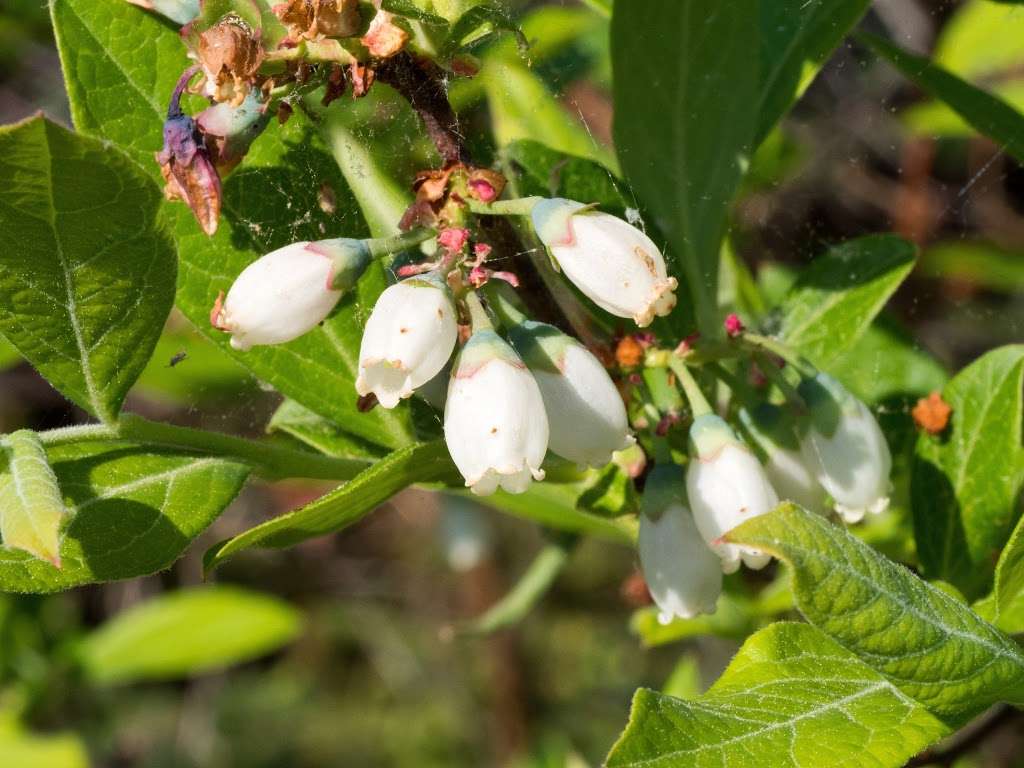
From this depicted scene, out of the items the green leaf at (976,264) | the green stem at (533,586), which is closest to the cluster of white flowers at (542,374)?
the green stem at (533,586)

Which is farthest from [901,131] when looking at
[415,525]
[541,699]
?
[415,525]

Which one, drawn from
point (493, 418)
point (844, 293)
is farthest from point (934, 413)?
point (493, 418)

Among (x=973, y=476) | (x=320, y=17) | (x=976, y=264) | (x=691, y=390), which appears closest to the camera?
(x=320, y=17)

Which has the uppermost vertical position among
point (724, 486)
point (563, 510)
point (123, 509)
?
point (724, 486)

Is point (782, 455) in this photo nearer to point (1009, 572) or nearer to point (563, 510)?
point (1009, 572)

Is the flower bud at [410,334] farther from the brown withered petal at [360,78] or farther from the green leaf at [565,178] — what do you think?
the green leaf at [565,178]

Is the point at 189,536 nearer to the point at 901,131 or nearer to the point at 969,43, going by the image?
the point at 969,43
